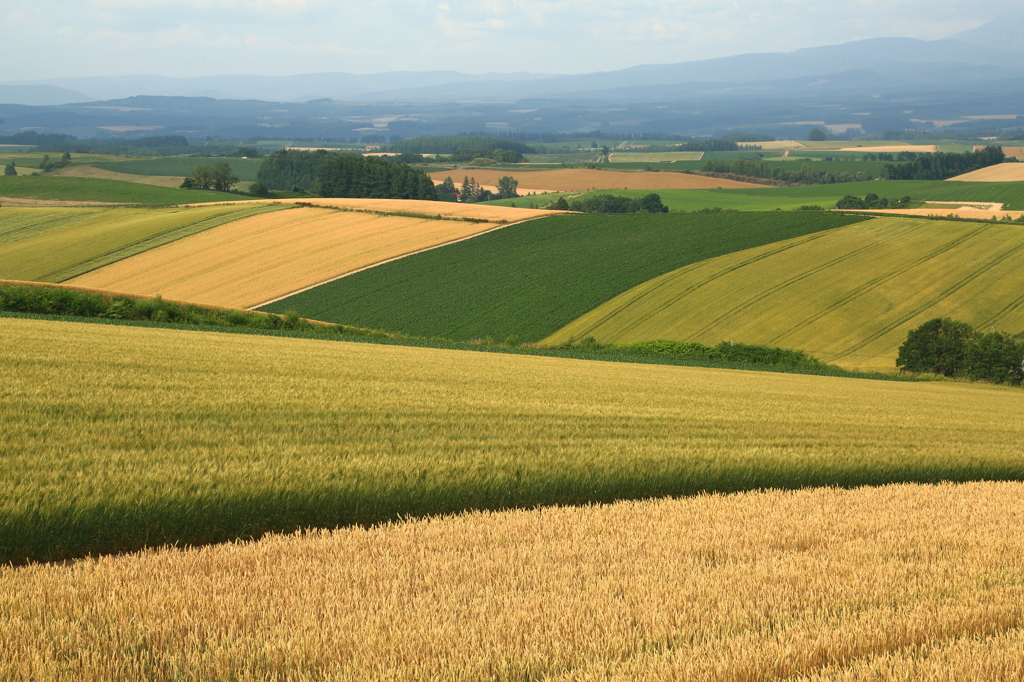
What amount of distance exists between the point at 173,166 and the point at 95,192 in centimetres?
6423

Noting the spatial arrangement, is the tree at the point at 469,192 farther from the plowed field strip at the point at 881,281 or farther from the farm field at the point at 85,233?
the plowed field strip at the point at 881,281

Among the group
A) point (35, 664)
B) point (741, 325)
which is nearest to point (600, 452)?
point (35, 664)

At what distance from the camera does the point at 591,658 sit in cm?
498

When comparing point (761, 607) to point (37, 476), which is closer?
point (761, 607)

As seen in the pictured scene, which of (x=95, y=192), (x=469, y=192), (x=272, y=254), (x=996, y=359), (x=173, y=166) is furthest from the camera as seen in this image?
(x=173, y=166)

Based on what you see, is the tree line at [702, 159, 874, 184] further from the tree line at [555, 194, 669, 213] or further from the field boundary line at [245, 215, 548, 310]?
the field boundary line at [245, 215, 548, 310]

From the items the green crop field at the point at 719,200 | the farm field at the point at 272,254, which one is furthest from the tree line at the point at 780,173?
the farm field at the point at 272,254

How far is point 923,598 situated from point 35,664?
6215mm

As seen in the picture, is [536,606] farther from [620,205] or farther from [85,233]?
[620,205]

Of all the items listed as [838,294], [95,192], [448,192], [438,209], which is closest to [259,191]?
[95,192]

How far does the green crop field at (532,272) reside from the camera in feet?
Result: 155

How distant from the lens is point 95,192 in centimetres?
9438

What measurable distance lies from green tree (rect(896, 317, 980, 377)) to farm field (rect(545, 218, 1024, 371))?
1.71m

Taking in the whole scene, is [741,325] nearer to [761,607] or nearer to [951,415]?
[951,415]
